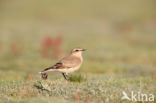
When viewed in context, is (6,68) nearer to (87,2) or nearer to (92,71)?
(92,71)

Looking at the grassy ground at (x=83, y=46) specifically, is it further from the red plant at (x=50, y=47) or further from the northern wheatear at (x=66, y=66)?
the red plant at (x=50, y=47)

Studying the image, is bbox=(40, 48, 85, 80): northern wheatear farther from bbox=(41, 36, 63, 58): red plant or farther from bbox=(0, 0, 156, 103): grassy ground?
bbox=(41, 36, 63, 58): red plant

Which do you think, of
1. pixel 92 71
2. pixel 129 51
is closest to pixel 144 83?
pixel 92 71

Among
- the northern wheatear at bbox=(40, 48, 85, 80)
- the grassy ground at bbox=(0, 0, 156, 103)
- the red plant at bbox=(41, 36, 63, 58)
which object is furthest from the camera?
the red plant at bbox=(41, 36, 63, 58)

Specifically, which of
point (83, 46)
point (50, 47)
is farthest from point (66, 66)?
point (83, 46)

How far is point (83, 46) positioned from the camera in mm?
33188

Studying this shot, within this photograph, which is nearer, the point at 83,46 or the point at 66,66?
the point at 66,66

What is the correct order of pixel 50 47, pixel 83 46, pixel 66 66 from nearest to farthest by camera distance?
pixel 66 66
pixel 50 47
pixel 83 46

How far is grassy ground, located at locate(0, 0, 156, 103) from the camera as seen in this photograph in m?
12.3

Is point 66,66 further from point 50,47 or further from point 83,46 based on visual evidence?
point 83,46

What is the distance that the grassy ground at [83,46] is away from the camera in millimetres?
12273

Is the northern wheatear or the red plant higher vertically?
the red plant

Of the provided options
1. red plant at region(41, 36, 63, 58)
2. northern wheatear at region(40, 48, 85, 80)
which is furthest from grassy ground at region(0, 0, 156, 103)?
red plant at region(41, 36, 63, 58)

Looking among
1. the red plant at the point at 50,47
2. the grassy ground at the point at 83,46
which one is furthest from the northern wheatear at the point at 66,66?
the red plant at the point at 50,47
